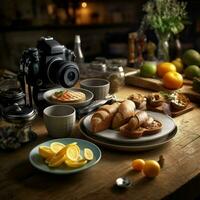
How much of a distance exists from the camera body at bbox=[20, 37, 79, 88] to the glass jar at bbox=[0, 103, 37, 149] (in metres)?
0.24

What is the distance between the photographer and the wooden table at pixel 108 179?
2.46ft

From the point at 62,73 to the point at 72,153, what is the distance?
402mm

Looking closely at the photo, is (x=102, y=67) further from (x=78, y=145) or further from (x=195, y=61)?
(x=78, y=145)

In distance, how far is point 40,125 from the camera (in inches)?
44.0

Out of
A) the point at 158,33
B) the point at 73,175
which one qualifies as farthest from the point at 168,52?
the point at 73,175

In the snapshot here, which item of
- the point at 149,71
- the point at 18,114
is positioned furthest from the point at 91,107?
the point at 149,71

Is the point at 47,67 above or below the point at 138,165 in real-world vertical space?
above

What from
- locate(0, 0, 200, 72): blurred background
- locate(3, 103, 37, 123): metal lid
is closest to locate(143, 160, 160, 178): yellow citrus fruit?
locate(3, 103, 37, 123): metal lid

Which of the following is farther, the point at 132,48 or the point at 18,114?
the point at 132,48

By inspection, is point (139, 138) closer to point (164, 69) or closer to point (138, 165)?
point (138, 165)

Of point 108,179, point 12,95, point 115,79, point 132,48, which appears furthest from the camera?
point 132,48

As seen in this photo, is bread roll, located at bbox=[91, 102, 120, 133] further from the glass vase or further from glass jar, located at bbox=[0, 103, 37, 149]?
the glass vase

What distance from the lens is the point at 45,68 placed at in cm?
120

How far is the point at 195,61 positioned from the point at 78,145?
960 mm
